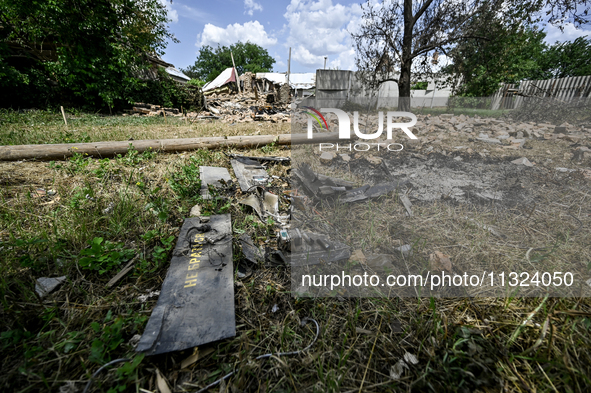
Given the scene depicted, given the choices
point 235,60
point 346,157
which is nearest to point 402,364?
point 346,157

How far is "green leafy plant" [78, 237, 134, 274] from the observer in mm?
1464

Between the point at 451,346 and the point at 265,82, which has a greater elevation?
the point at 265,82

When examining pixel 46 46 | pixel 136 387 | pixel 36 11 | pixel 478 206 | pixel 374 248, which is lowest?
pixel 136 387

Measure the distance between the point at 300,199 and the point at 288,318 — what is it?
4.39ft

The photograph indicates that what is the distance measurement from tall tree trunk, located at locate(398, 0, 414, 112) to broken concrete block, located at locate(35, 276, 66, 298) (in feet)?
27.2

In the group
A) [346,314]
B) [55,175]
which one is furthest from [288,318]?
[55,175]

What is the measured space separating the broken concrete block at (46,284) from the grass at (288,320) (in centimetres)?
3

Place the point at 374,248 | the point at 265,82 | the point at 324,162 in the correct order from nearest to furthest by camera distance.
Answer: the point at 374,248 → the point at 324,162 → the point at 265,82

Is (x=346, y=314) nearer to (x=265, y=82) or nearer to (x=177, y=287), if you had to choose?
(x=177, y=287)

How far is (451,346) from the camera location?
1.07 meters

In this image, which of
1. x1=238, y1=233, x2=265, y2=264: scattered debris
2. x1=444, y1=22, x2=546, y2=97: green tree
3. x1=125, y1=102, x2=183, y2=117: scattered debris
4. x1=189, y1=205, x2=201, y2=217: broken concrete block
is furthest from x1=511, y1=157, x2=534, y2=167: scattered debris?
x1=125, y1=102, x2=183, y2=117: scattered debris

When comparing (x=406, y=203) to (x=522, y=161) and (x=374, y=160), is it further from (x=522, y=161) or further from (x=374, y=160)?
(x=522, y=161)

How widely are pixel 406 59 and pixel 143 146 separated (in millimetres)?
7836

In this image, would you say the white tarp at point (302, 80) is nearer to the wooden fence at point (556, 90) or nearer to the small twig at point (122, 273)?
the wooden fence at point (556, 90)
